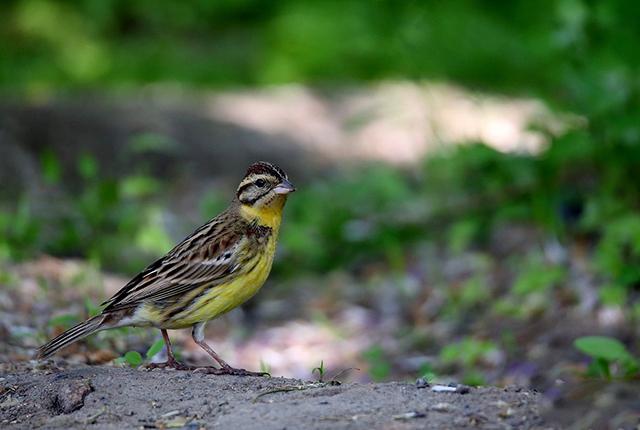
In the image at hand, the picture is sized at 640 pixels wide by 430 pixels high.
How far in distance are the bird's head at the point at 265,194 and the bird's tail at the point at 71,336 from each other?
0.99 meters

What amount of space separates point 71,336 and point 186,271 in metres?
0.67

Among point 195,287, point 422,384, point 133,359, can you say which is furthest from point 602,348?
point 133,359

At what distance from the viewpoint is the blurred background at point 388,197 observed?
8.38 m

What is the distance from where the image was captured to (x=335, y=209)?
1110 centimetres

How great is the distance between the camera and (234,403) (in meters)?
5.26

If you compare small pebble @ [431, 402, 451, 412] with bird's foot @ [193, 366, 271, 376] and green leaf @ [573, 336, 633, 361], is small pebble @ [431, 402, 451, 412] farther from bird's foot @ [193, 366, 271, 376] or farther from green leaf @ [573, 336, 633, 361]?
green leaf @ [573, 336, 633, 361]

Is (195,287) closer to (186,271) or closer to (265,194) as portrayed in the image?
(186,271)

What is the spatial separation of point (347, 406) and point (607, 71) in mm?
5154

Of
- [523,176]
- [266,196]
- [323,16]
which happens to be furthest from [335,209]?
[323,16]

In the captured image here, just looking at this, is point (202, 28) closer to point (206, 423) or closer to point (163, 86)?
point (163, 86)

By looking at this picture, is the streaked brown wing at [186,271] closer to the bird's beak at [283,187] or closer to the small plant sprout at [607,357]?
the bird's beak at [283,187]

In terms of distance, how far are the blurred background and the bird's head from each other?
0.96 metres

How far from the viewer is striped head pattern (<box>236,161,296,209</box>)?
6.53m

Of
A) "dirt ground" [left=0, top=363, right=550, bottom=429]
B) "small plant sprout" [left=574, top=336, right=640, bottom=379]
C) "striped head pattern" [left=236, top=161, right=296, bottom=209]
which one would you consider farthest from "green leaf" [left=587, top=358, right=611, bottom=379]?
"striped head pattern" [left=236, top=161, right=296, bottom=209]
